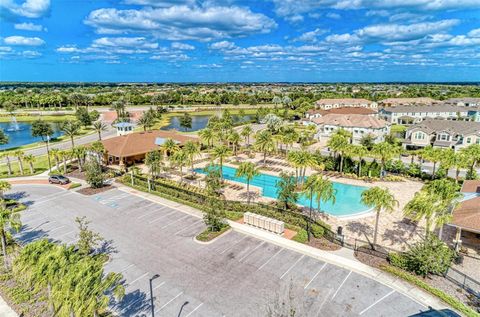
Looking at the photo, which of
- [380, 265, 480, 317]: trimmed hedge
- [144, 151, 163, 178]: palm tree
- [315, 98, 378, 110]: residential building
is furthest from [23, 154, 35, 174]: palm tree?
[315, 98, 378, 110]: residential building

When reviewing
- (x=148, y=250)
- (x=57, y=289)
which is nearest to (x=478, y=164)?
(x=148, y=250)

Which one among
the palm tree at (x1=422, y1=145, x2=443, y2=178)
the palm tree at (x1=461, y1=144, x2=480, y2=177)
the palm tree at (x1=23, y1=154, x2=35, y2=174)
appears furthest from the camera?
the palm tree at (x1=23, y1=154, x2=35, y2=174)

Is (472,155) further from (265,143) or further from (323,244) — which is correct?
(323,244)

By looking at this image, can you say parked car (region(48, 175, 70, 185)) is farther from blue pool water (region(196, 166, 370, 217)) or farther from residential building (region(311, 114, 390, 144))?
residential building (region(311, 114, 390, 144))

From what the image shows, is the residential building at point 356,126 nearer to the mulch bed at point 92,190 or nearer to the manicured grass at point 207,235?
the manicured grass at point 207,235

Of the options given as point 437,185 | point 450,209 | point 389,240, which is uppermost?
point 437,185

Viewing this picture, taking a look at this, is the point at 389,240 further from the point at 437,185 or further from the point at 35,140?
the point at 35,140
